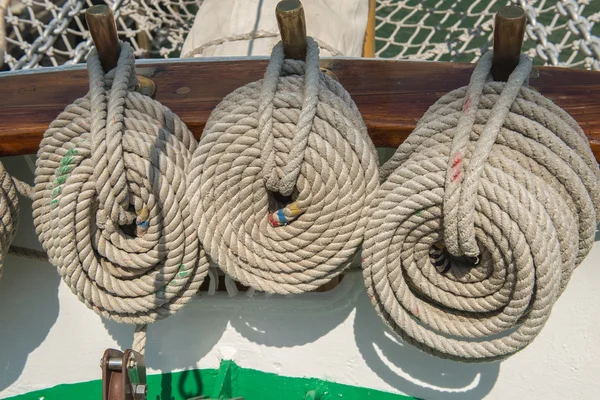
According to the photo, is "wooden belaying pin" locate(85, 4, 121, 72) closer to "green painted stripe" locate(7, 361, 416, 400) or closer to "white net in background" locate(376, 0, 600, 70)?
"green painted stripe" locate(7, 361, 416, 400)

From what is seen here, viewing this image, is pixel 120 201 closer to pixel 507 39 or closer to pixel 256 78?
pixel 256 78

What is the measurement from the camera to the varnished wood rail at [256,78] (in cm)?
120

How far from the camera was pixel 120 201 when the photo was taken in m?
1.10

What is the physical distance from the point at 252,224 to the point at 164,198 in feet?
0.52

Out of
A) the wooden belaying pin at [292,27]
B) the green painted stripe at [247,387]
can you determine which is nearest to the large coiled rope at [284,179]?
the wooden belaying pin at [292,27]

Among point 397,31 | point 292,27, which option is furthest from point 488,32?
point 292,27

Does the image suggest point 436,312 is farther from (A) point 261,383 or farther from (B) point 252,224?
(A) point 261,383

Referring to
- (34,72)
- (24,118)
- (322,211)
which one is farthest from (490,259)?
(34,72)

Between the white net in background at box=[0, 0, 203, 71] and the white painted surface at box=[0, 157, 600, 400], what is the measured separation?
3.59 feet

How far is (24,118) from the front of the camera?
49.6 inches

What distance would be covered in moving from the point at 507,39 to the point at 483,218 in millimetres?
305

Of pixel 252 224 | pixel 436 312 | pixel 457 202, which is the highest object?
pixel 457 202

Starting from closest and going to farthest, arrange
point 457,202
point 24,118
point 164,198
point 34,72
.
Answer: point 457,202, point 164,198, point 24,118, point 34,72

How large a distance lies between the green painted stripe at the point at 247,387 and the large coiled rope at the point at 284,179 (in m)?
0.39
